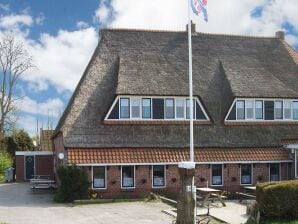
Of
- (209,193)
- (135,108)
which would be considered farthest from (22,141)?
(209,193)

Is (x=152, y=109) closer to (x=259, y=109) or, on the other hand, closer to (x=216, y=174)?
(x=216, y=174)

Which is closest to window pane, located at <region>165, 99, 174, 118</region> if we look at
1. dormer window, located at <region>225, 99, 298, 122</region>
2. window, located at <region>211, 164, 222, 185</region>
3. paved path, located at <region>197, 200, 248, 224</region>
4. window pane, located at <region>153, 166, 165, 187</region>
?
dormer window, located at <region>225, 99, 298, 122</region>

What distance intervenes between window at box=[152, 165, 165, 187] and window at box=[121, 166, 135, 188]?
1240mm

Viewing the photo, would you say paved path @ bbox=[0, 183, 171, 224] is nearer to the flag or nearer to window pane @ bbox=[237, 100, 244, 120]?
the flag

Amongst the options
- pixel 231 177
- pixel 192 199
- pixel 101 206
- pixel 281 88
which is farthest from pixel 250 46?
pixel 192 199

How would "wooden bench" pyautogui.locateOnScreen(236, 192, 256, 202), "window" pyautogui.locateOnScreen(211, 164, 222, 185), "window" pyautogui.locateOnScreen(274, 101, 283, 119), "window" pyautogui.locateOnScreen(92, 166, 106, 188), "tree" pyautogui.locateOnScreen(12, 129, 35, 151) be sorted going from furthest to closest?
"tree" pyautogui.locateOnScreen(12, 129, 35, 151) → "window" pyautogui.locateOnScreen(274, 101, 283, 119) → "window" pyautogui.locateOnScreen(211, 164, 222, 185) → "window" pyautogui.locateOnScreen(92, 166, 106, 188) → "wooden bench" pyautogui.locateOnScreen(236, 192, 256, 202)

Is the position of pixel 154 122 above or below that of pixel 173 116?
below

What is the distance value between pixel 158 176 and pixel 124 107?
4601 mm

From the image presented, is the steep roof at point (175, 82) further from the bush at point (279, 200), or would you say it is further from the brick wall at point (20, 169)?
the bush at point (279, 200)

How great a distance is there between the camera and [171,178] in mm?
29703

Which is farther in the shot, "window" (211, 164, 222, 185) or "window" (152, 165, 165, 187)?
"window" (211, 164, 222, 185)

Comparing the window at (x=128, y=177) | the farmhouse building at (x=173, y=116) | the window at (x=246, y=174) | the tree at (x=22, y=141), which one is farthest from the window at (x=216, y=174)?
the tree at (x=22, y=141)

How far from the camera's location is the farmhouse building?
1149 inches

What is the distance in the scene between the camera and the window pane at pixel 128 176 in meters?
29.1
